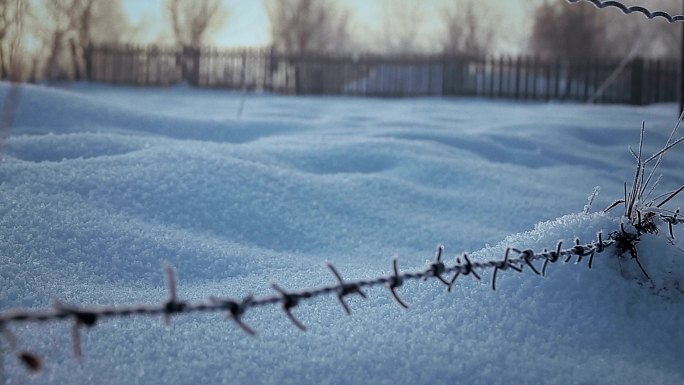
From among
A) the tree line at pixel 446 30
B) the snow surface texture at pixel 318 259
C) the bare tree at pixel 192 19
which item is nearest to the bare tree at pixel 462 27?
the tree line at pixel 446 30

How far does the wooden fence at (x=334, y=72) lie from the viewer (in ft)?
44.7

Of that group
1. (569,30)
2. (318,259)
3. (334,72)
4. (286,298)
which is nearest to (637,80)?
(334,72)

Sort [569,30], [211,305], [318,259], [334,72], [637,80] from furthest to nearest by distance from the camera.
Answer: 1. [569,30]
2. [334,72]
3. [637,80]
4. [318,259]
5. [211,305]

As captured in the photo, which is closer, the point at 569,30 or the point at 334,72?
the point at 334,72

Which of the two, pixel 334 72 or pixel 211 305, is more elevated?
pixel 334 72

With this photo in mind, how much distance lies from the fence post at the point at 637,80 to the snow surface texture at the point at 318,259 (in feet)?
34.0

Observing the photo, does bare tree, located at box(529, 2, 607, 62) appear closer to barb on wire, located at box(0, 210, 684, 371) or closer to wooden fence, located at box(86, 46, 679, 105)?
wooden fence, located at box(86, 46, 679, 105)

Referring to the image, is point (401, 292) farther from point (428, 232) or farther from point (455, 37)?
point (455, 37)

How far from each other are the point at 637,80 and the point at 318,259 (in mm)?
13682

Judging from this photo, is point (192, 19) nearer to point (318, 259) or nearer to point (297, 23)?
point (297, 23)

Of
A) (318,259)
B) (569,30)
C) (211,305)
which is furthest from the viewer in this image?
(569,30)

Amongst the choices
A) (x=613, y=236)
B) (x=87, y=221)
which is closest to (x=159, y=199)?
(x=87, y=221)

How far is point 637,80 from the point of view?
42.1 ft

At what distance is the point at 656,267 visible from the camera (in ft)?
4.57
